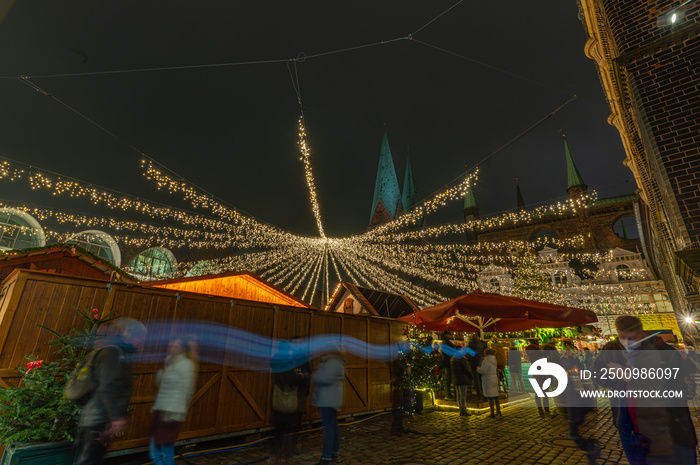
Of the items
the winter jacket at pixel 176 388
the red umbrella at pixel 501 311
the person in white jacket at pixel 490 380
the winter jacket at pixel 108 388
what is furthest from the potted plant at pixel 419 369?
the winter jacket at pixel 108 388

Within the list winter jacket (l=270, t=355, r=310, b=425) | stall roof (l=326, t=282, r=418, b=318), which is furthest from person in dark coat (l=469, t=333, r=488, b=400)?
stall roof (l=326, t=282, r=418, b=318)

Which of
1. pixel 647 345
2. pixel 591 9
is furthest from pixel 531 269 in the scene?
pixel 647 345

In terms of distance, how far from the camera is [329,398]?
443 cm

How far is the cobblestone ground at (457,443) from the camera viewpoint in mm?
4625

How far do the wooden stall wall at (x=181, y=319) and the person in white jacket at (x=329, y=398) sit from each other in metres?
2.17

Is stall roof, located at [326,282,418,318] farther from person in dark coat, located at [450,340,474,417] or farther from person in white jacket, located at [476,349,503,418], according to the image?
person in white jacket, located at [476,349,503,418]

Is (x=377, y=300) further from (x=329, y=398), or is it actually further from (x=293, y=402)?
(x=293, y=402)

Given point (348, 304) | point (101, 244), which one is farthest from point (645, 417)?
point (101, 244)

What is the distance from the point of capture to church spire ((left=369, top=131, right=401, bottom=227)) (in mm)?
43594

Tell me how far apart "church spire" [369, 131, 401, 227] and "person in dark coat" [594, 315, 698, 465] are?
40.1 m

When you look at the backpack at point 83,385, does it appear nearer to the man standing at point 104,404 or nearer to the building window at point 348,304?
the man standing at point 104,404

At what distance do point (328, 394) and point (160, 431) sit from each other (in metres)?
2.05

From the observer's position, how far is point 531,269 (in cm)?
2403

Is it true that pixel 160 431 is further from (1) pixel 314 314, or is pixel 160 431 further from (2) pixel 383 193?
(2) pixel 383 193
